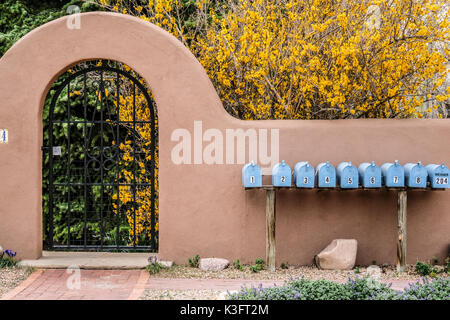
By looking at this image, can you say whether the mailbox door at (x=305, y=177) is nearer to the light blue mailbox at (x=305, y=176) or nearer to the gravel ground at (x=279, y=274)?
the light blue mailbox at (x=305, y=176)

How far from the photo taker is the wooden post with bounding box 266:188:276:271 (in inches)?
268

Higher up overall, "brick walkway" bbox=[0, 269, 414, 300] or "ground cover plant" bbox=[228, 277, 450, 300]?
"ground cover plant" bbox=[228, 277, 450, 300]

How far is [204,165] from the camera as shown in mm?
7133

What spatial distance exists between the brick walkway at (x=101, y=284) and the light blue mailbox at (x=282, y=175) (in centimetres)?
127

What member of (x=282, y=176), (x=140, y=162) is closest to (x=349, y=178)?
(x=282, y=176)

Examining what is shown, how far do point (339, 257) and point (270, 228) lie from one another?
3.36 ft

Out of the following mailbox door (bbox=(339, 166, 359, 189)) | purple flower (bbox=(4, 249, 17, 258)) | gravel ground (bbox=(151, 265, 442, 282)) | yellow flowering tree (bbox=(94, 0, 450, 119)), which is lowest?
gravel ground (bbox=(151, 265, 442, 282))

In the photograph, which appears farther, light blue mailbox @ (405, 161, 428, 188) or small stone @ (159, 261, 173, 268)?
small stone @ (159, 261, 173, 268)

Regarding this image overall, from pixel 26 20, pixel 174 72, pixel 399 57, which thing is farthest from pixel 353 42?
pixel 26 20

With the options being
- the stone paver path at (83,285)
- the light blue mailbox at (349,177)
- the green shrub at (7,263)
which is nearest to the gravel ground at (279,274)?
the stone paver path at (83,285)

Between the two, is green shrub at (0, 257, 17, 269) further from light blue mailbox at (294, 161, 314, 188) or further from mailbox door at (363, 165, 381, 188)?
mailbox door at (363, 165, 381, 188)

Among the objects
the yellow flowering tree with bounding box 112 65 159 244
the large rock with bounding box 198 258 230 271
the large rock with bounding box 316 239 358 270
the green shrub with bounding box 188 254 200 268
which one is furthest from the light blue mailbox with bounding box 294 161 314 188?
the yellow flowering tree with bounding box 112 65 159 244

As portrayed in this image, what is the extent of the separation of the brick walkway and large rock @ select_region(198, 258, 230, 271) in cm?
44

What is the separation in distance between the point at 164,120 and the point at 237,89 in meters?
1.89
